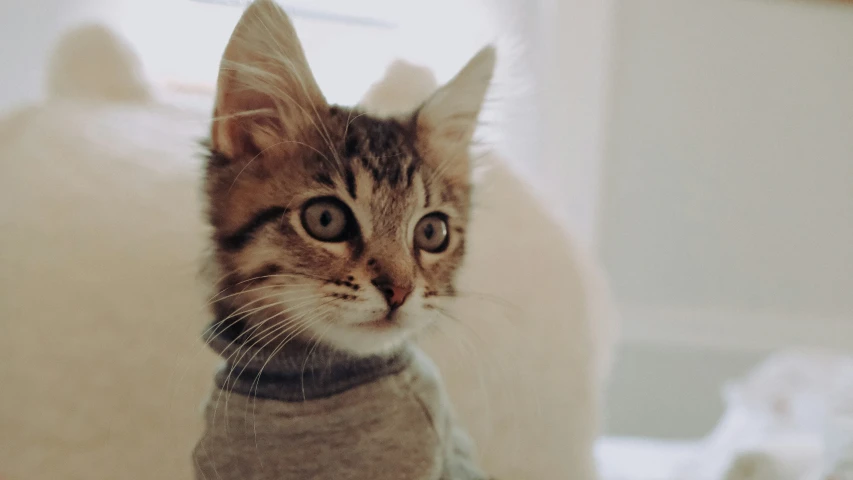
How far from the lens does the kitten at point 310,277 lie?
435mm

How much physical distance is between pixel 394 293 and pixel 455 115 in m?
0.18

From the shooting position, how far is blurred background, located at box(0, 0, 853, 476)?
1099mm

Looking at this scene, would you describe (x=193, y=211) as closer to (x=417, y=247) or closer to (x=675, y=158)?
(x=417, y=247)

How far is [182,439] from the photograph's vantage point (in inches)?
22.0

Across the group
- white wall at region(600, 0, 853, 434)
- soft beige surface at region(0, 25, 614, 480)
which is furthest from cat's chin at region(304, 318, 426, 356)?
white wall at region(600, 0, 853, 434)

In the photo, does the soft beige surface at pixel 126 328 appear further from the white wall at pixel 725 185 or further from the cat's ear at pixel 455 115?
the white wall at pixel 725 185

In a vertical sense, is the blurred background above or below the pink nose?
above

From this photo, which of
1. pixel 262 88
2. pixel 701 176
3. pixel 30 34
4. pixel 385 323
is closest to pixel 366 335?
pixel 385 323

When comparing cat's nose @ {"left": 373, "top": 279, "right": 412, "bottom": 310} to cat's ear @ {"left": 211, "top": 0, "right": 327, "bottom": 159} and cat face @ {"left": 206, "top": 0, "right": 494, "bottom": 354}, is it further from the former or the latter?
cat's ear @ {"left": 211, "top": 0, "right": 327, "bottom": 159}

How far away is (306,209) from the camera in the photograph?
0.45 m

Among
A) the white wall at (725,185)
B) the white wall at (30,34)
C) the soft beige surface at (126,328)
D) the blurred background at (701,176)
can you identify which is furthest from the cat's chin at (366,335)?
the white wall at (725,185)

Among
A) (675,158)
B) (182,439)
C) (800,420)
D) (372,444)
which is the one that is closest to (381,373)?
(372,444)

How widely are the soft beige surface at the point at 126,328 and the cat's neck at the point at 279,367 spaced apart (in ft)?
0.19

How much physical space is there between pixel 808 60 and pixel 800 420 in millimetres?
678
